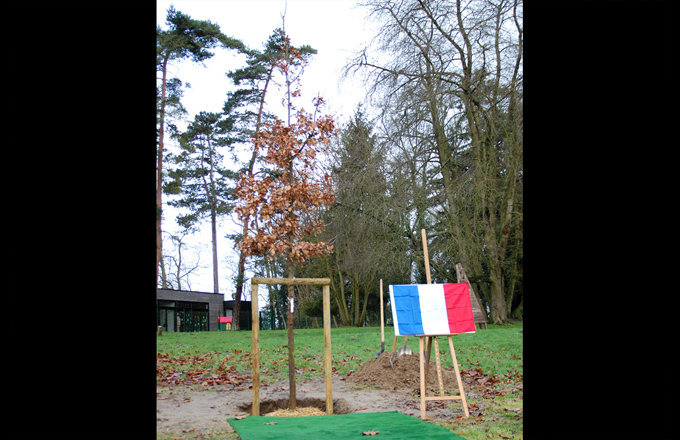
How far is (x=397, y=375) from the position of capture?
27.4 feet

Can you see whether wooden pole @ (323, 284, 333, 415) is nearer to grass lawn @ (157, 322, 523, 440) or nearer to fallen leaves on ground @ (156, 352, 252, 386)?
grass lawn @ (157, 322, 523, 440)

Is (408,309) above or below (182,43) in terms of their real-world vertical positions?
below

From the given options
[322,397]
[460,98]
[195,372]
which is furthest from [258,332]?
[460,98]

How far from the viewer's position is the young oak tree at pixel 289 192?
20.9 feet

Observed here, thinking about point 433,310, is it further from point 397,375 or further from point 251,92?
point 251,92

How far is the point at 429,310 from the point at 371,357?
5440mm

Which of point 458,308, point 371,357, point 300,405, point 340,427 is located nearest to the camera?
point 340,427

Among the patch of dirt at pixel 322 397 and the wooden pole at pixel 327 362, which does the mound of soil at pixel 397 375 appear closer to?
the patch of dirt at pixel 322 397

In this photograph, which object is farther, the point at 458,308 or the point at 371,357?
the point at 371,357
